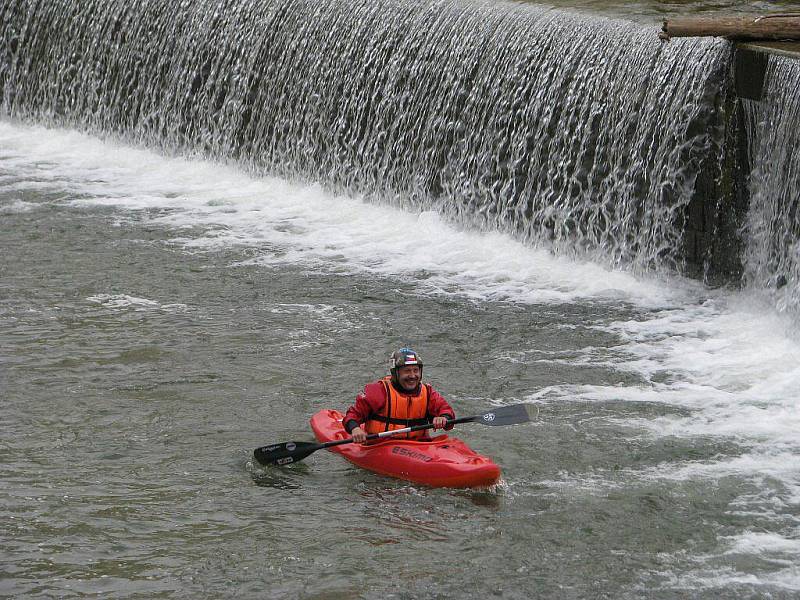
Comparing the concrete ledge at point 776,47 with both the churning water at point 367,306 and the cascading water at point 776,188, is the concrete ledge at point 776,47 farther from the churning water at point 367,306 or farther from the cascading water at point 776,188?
the churning water at point 367,306

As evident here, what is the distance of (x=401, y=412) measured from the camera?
28.5 feet

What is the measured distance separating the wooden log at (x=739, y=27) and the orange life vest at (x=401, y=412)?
14.4 ft

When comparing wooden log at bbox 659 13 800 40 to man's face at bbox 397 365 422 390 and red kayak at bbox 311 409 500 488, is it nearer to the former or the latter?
man's face at bbox 397 365 422 390

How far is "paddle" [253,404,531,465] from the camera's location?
845 centimetres

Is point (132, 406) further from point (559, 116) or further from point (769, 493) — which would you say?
point (559, 116)

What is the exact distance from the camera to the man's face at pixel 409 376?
8.59 metres

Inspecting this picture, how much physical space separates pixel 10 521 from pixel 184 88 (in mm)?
10149

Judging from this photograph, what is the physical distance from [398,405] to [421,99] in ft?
20.7

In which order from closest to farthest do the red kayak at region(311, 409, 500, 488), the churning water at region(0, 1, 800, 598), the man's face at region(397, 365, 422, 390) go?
1. the churning water at region(0, 1, 800, 598)
2. the red kayak at region(311, 409, 500, 488)
3. the man's face at region(397, 365, 422, 390)

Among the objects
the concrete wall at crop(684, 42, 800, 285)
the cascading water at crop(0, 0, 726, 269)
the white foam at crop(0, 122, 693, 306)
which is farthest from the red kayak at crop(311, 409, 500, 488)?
the cascading water at crop(0, 0, 726, 269)

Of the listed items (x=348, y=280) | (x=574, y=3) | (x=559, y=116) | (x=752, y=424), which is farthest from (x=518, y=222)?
(x=752, y=424)

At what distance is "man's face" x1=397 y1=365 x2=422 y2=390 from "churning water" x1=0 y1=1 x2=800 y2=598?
627 millimetres

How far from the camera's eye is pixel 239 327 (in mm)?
11141

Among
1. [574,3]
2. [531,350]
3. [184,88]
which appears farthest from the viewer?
[184,88]
